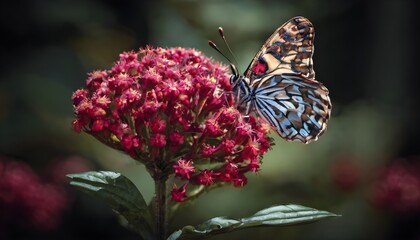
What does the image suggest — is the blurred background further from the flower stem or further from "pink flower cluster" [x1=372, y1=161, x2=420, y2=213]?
the flower stem

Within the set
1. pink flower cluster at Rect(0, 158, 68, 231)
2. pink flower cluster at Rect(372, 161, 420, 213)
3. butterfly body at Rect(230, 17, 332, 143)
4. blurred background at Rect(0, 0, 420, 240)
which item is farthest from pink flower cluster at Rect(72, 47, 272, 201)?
pink flower cluster at Rect(372, 161, 420, 213)

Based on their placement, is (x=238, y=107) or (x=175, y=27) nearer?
(x=238, y=107)

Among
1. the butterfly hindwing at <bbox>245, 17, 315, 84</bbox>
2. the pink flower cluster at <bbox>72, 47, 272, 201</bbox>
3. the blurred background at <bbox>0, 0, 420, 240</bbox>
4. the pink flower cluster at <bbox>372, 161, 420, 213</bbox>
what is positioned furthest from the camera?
the blurred background at <bbox>0, 0, 420, 240</bbox>

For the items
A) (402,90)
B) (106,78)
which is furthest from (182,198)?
(402,90)

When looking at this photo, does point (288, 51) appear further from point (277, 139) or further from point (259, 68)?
point (277, 139)

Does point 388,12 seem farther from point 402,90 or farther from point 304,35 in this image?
point 304,35

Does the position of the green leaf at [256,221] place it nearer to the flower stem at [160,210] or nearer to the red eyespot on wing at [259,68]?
the flower stem at [160,210]

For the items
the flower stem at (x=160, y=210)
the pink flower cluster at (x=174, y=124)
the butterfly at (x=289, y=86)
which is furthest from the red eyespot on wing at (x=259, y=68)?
the flower stem at (x=160, y=210)
